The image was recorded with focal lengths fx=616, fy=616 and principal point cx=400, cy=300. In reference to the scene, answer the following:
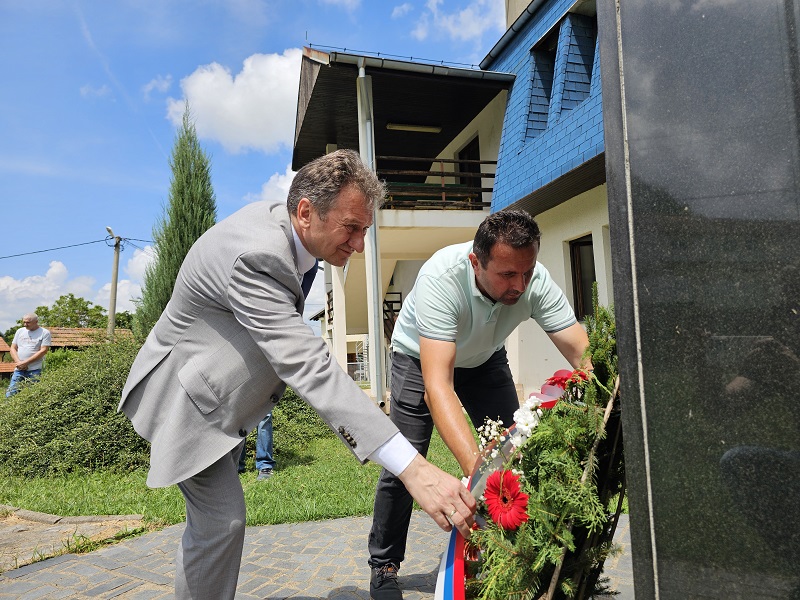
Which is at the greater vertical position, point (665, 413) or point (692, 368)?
point (692, 368)

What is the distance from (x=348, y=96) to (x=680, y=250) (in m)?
12.7

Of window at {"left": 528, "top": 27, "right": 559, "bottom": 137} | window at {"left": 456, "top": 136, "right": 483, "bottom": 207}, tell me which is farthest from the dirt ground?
window at {"left": 456, "top": 136, "right": 483, "bottom": 207}

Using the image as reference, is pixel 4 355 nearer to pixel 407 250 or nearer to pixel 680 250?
pixel 407 250

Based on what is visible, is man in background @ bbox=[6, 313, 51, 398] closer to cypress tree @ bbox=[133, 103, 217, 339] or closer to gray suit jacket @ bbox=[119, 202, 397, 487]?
cypress tree @ bbox=[133, 103, 217, 339]

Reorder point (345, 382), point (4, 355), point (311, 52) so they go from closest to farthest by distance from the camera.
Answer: point (345, 382) < point (311, 52) < point (4, 355)

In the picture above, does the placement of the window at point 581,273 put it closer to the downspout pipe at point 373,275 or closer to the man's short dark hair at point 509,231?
the downspout pipe at point 373,275

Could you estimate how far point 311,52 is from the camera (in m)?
12.3

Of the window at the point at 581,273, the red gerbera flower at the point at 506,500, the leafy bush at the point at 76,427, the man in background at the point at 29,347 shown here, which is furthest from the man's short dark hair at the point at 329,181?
the man in background at the point at 29,347

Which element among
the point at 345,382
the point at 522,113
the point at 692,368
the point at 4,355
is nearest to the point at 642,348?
the point at 692,368

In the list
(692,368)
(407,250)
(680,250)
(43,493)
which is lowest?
(43,493)

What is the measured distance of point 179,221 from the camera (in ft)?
42.2

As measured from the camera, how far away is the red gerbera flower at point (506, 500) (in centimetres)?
164

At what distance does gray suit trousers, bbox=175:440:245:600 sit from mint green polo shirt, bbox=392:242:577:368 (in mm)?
1072

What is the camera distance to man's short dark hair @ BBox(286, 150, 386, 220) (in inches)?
84.7
